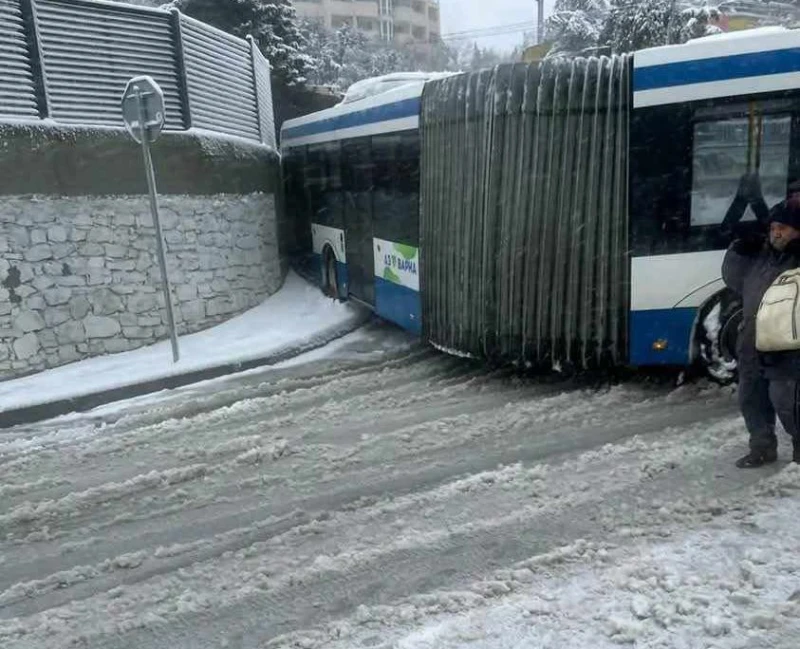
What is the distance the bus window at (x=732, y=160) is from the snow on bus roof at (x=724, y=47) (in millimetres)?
528

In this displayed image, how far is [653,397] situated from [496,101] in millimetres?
3032

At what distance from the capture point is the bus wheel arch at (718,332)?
6324 millimetres

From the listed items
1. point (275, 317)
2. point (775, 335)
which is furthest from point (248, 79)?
point (775, 335)

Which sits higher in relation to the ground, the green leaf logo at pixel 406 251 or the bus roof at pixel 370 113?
the bus roof at pixel 370 113

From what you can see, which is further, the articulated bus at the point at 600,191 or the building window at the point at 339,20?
the building window at the point at 339,20

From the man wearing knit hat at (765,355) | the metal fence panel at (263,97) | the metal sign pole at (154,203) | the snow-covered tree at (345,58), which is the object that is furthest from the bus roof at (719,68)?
the snow-covered tree at (345,58)

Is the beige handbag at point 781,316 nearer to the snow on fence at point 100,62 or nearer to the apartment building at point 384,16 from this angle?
the snow on fence at point 100,62

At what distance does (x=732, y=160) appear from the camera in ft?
19.9

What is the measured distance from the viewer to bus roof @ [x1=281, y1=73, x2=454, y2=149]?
26.7 ft

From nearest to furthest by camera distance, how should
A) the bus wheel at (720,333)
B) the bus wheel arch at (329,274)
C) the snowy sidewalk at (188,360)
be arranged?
the bus wheel at (720,333) → the snowy sidewalk at (188,360) → the bus wheel arch at (329,274)

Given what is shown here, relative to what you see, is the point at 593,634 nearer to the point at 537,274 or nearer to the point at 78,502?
the point at 78,502

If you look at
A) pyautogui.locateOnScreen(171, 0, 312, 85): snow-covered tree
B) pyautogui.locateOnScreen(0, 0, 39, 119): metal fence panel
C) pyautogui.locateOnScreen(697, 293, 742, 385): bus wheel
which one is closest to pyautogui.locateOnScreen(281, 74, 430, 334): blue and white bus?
pyautogui.locateOnScreen(697, 293, 742, 385): bus wheel

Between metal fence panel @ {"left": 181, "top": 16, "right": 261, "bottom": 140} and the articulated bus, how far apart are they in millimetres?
4248

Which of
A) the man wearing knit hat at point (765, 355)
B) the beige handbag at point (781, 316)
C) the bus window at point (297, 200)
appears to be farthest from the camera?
the bus window at point (297, 200)
